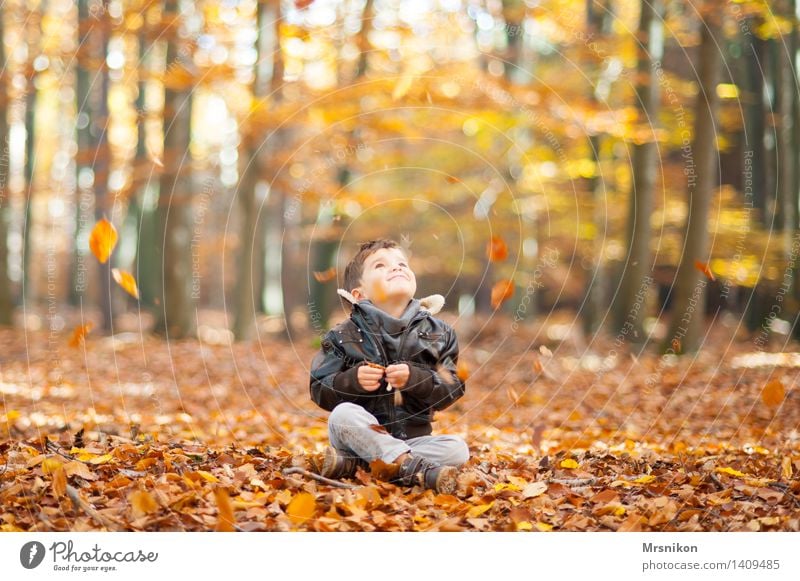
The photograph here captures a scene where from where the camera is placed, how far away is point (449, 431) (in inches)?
251

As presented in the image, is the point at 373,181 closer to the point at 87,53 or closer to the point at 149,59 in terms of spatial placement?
the point at 149,59

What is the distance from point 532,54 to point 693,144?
266 inches

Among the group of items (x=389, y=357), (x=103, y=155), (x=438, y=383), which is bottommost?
(x=438, y=383)

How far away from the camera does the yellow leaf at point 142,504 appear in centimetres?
331

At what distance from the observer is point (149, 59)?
15.2 metres

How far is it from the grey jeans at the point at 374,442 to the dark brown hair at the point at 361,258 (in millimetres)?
629

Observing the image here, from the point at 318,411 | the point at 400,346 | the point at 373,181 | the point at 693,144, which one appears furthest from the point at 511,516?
the point at 373,181

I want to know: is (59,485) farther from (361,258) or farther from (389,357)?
(361,258)

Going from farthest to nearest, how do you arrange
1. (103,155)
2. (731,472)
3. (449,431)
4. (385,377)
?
1. (103,155)
2. (449,431)
3. (731,472)
4. (385,377)

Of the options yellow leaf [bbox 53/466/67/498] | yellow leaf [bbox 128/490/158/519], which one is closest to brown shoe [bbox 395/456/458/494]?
yellow leaf [bbox 128/490/158/519]

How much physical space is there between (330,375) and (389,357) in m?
0.29

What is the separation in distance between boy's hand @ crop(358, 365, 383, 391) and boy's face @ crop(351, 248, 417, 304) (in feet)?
1.36

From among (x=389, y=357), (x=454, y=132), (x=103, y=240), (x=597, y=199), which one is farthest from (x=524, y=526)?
(x=454, y=132)
